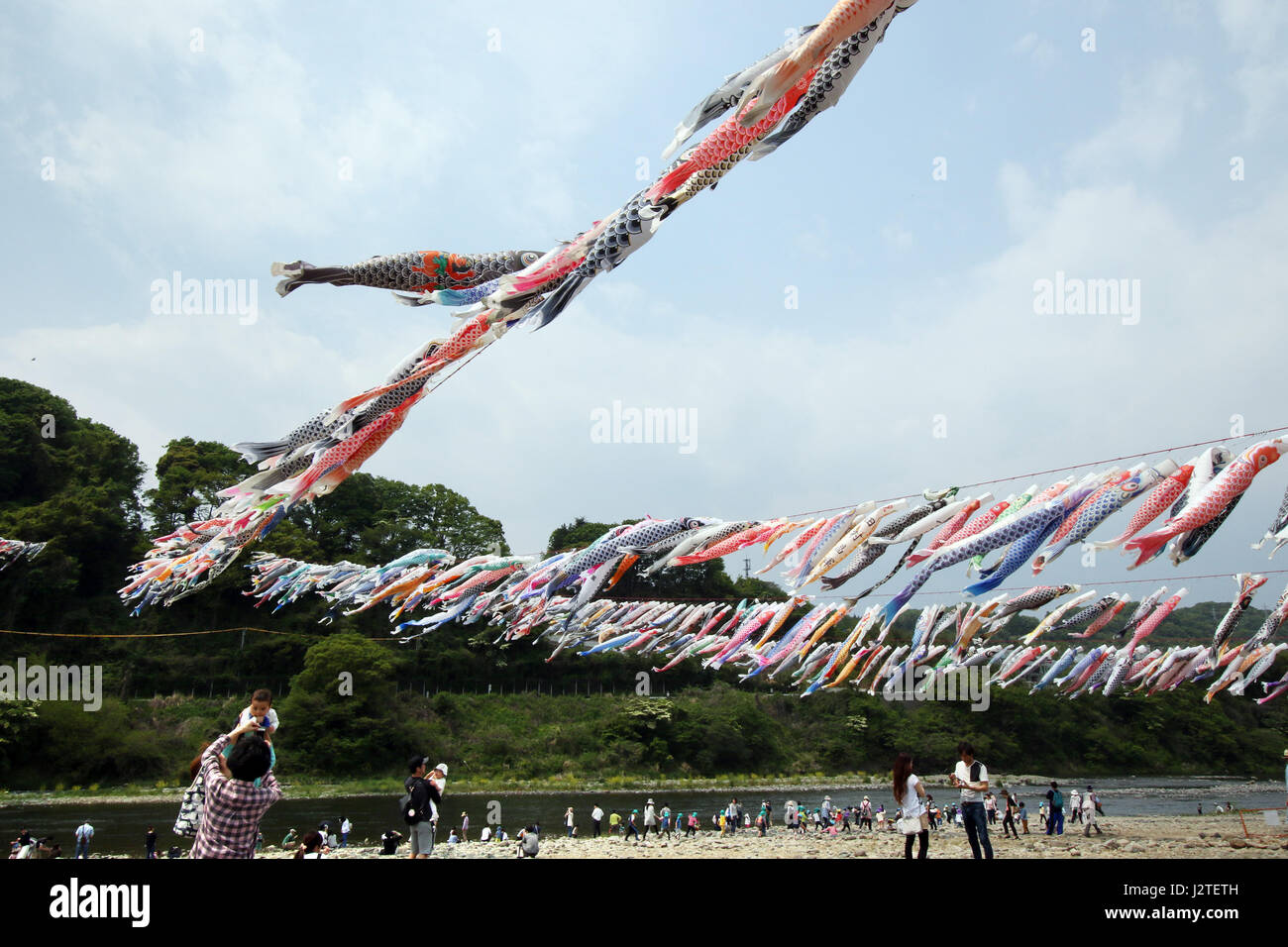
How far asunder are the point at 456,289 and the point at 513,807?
2194 centimetres

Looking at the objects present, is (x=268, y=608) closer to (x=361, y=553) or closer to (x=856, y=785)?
(x=361, y=553)

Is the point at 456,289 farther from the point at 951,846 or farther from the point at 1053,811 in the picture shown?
the point at 1053,811

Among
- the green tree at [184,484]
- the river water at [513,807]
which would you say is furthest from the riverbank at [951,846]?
the green tree at [184,484]

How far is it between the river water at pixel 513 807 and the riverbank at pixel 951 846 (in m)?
3.33

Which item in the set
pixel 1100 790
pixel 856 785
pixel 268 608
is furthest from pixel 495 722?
pixel 1100 790

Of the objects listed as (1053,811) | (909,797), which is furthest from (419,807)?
(1053,811)

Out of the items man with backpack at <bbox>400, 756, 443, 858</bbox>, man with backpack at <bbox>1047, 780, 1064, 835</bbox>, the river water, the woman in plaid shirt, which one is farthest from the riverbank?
the woman in plaid shirt

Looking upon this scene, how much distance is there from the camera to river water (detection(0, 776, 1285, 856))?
18766 mm

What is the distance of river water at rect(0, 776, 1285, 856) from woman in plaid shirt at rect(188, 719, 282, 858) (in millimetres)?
14763

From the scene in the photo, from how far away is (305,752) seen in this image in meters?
28.4

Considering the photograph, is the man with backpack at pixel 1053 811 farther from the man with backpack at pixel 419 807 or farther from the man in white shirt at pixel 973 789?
the man with backpack at pixel 419 807

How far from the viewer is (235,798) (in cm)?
325
